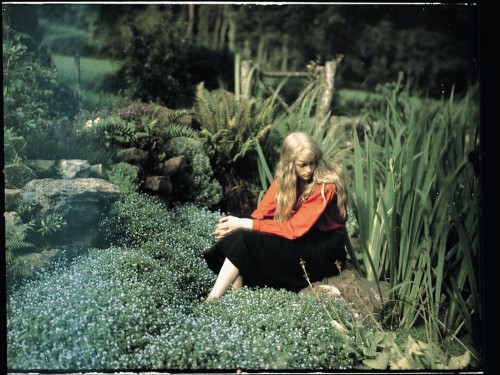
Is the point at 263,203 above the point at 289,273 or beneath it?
above

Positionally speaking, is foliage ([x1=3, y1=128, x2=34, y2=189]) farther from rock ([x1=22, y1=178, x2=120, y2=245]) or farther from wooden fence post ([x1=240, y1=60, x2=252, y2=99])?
wooden fence post ([x1=240, y1=60, x2=252, y2=99])

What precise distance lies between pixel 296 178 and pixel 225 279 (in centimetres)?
99

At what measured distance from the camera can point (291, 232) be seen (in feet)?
19.3

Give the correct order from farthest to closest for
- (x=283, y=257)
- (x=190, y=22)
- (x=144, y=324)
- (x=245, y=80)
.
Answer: (x=245, y=80)
(x=190, y=22)
(x=283, y=257)
(x=144, y=324)

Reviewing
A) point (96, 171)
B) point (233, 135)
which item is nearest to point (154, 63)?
point (233, 135)

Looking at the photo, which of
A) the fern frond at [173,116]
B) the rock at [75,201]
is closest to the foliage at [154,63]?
the fern frond at [173,116]

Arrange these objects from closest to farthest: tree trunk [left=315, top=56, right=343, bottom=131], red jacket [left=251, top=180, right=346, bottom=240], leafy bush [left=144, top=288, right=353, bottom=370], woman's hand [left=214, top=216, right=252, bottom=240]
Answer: leafy bush [left=144, top=288, right=353, bottom=370]
red jacket [left=251, top=180, right=346, bottom=240]
woman's hand [left=214, top=216, right=252, bottom=240]
tree trunk [left=315, top=56, right=343, bottom=131]

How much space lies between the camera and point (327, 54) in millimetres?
6090

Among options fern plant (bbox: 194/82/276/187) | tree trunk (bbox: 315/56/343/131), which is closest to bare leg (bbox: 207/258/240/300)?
fern plant (bbox: 194/82/276/187)

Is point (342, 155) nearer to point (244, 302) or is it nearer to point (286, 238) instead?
point (286, 238)

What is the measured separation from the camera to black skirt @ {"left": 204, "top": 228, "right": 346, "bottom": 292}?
5.89 meters

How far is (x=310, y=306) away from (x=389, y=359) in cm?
75

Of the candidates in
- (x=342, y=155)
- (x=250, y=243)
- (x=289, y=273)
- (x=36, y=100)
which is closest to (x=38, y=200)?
(x=36, y=100)

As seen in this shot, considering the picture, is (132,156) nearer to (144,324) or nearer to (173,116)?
(173,116)
